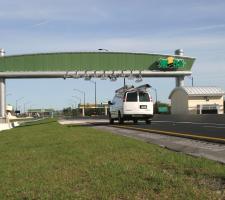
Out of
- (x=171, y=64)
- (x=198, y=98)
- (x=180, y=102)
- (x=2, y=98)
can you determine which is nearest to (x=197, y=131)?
(x=2, y=98)

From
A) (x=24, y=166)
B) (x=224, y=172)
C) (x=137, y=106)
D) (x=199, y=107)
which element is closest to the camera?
(x=224, y=172)

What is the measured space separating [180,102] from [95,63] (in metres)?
15.9

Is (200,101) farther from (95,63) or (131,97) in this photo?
(131,97)

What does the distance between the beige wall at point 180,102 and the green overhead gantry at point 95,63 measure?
81.5 inches

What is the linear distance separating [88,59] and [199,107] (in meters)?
20.4

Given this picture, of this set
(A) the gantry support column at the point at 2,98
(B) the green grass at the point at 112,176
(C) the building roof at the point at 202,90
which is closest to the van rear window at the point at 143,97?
(B) the green grass at the point at 112,176

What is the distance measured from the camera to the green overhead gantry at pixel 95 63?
289ft

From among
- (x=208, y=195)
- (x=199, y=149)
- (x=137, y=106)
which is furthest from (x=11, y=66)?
(x=208, y=195)

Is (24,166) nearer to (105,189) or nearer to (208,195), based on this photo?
(105,189)

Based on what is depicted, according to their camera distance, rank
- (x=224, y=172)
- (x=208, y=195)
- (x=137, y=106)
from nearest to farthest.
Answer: (x=208, y=195) < (x=224, y=172) < (x=137, y=106)

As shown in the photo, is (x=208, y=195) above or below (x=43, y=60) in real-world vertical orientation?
below

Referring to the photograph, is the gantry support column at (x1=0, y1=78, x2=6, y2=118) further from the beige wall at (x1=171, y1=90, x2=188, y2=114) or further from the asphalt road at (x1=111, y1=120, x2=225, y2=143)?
the asphalt road at (x1=111, y1=120, x2=225, y2=143)

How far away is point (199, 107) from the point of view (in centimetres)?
8444

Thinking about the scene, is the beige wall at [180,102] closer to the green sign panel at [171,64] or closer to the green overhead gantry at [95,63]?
the green overhead gantry at [95,63]
